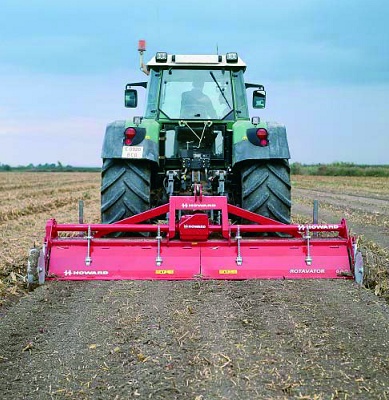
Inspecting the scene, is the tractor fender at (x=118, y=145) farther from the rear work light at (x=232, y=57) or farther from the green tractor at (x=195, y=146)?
the rear work light at (x=232, y=57)

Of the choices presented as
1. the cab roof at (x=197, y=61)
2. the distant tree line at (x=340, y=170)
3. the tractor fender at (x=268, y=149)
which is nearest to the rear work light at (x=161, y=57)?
the cab roof at (x=197, y=61)

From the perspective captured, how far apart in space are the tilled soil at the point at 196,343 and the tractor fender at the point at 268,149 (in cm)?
156

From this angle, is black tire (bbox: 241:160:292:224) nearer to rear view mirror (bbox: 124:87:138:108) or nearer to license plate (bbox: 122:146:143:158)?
license plate (bbox: 122:146:143:158)

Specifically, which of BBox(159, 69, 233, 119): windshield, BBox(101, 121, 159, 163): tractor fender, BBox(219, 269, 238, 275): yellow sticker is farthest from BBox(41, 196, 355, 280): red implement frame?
BBox(159, 69, 233, 119): windshield

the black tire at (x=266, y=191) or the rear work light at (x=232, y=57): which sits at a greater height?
the rear work light at (x=232, y=57)

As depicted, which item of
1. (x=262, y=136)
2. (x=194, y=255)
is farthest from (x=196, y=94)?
(x=194, y=255)

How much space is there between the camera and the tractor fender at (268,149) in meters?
6.14

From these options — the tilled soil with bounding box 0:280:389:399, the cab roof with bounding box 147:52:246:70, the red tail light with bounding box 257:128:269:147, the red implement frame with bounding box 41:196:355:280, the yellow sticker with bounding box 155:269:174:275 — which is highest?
the cab roof with bounding box 147:52:246:70

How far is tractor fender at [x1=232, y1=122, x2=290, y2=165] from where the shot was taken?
614cm

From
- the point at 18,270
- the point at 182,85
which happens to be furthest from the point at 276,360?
the point at 182,85

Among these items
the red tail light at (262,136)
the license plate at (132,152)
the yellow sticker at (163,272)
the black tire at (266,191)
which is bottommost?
the yellow sticker at (163,272)

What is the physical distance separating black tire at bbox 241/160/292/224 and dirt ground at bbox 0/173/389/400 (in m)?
1.12

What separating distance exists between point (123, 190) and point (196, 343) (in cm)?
284

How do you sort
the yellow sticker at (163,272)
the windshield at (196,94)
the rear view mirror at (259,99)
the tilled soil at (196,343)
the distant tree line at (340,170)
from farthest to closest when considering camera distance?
the distant tree line at (340,170) → the rear view mirror at (259,99) → the windshield at (196,94) → the yellow sticker at (163,272) → the tilled soil at (196,343)
